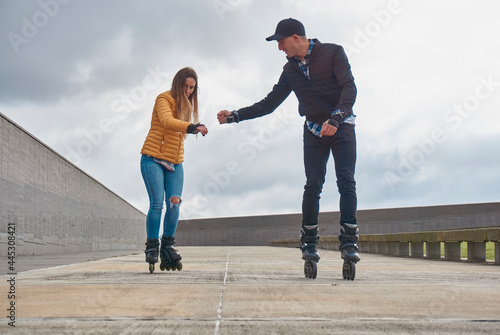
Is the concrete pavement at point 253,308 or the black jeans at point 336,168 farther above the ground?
the black jeans at point 336,168

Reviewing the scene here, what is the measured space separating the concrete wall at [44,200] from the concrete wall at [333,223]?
1835 centimetres

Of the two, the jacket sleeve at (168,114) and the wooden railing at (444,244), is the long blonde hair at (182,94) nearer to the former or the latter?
the jacket sleeve at (168,114)

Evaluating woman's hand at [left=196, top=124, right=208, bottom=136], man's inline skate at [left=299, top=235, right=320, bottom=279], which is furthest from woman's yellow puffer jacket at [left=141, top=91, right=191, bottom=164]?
man's inline skate at [left=299, top=235, right=320, bottom=279]

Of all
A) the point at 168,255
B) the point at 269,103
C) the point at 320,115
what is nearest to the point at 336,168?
the point at 320,115

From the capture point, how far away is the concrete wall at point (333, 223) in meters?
37.2

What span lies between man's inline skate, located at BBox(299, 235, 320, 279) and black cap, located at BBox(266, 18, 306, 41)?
63.1 inches

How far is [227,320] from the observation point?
7.31 ft

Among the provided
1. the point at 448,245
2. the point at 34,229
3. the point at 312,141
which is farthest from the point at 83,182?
the point at 312,141

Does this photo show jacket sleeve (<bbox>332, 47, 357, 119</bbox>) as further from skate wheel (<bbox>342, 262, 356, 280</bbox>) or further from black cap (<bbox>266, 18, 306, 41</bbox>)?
skate wheel (<bbox>342, 262, 356, 280</bbox>)

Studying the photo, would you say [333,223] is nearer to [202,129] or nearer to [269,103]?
[269,103]

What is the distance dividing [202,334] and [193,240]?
159 feet

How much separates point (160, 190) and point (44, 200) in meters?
13.7

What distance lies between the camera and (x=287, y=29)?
15.4 feet

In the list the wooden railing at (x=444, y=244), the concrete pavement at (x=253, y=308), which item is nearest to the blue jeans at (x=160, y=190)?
the concrete pavement at (x=253, y=308)
